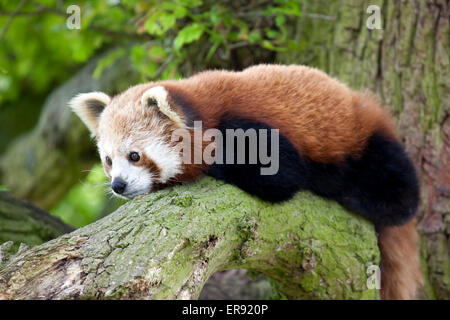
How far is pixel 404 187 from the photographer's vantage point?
12.0 feet

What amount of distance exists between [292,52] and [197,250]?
3036 millimetres

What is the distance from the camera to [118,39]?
6.51m

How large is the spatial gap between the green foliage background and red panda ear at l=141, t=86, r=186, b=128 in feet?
2.78

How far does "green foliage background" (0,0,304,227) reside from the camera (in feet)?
15.7

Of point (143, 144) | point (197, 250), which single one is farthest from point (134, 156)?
point (197, 250)

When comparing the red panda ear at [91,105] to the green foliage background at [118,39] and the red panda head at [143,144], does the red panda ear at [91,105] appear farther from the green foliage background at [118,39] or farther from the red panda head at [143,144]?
the green foliage background at [118,39]

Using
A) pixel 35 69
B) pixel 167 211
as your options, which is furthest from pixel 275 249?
pixel 35 69

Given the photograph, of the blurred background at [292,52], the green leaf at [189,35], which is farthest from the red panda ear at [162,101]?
the green leaf at [189,35]

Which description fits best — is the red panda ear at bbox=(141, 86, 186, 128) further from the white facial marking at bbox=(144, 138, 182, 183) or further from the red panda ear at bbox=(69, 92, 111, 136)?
the red panda ear at bbox=(69, 92, 111, 136)

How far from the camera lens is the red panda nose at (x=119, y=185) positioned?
3.29m

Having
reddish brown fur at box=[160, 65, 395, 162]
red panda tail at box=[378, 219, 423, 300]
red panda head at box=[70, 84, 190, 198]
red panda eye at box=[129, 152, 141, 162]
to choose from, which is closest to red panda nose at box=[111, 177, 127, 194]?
red panda head at box=[70, 84, 190, 198]
